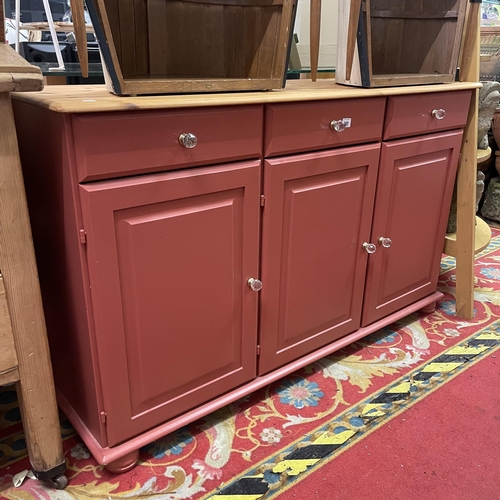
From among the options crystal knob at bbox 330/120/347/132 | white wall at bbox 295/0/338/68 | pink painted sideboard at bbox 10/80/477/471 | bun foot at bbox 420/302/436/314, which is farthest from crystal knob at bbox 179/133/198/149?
bun foot at bbox 420/302/436/314

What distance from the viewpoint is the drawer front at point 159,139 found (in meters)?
0.91

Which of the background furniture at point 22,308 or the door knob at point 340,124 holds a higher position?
the door knob at point 340,124

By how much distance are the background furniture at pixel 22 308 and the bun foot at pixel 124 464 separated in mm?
108

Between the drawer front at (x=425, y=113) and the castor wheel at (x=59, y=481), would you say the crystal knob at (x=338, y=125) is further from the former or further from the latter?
the castor wheel at (x=59, y=481)

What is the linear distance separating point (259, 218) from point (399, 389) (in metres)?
0.72

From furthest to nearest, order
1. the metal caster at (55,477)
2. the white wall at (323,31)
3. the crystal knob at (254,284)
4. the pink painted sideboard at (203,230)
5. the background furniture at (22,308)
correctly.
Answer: the white wall at (323,31)
the crystal knob at (254,284)
the metal caster at (55,477)
the pink painted sideboard at (203,230)
the background furniture at (22,308)

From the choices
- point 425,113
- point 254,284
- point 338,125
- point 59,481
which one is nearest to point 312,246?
point 254,284

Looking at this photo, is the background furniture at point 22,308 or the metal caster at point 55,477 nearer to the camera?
the background furniture at point 22,308

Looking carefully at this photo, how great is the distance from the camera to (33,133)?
1030 millimetres

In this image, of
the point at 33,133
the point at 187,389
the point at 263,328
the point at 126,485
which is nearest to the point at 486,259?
the point at 263,328

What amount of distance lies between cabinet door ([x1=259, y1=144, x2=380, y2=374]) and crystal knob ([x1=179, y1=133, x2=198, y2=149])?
0.74 ft

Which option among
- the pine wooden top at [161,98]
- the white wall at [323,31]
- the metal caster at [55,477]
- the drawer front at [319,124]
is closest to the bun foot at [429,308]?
the drawer front at [319,124]

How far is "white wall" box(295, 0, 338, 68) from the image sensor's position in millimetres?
1874

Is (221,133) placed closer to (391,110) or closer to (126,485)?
(391,110)
